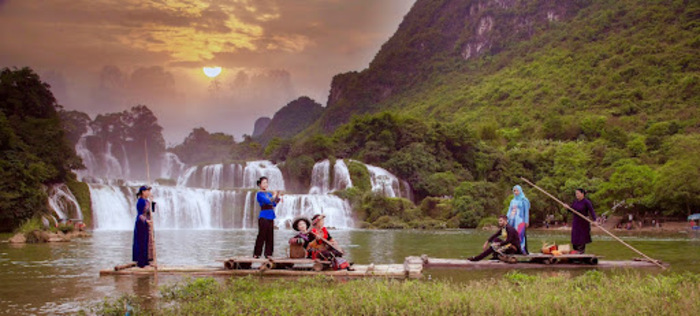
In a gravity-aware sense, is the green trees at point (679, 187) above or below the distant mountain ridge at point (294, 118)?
below

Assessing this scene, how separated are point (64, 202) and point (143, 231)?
26.4m

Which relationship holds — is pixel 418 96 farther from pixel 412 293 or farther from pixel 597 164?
pixel 412 293

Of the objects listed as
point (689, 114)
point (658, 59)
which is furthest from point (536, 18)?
point (689, 114)

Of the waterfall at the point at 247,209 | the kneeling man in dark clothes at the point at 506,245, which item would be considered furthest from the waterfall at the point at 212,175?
the kneeling man in dark clothes at the point at 506,245

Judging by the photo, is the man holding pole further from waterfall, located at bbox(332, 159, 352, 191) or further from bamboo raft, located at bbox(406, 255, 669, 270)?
waterfall, located at bbox(332, 159, 352, 191)

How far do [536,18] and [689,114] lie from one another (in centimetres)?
5762

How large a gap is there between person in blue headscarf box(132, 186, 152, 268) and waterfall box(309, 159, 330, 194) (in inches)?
1571

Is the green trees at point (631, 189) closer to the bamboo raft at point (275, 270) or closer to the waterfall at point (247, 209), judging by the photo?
the waterfall at point (247, 209)

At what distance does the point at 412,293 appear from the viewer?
7.51 m

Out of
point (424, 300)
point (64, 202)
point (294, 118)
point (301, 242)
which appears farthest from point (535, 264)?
point (294, 118)

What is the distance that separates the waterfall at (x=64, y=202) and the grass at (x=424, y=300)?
28603 mm

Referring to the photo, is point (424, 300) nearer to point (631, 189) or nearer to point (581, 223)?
point (581, 223)

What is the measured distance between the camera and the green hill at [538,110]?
44750 mm

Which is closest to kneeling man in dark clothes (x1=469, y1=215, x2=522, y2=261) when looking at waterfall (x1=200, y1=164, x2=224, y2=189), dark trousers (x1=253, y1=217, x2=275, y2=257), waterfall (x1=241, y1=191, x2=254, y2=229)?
dark trousers (x1=253, y1=217, x2=275, y2=257)
